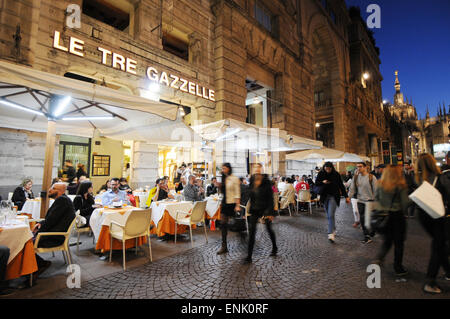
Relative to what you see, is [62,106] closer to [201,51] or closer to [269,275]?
[269,275]

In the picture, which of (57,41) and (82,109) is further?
(57,41)

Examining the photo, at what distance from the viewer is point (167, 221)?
5.35 metres

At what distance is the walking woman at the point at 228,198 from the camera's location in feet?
14.7

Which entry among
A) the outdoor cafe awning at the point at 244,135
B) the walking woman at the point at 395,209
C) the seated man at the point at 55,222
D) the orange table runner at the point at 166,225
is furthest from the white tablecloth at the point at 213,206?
the walking woman at the point at 395,209

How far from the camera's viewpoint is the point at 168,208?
5.38 m

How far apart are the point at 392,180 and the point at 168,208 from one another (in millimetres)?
4547

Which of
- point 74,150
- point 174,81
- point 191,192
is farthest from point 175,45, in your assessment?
point 191,192

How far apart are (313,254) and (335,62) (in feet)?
81.0

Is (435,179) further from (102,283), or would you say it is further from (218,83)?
(218,83)

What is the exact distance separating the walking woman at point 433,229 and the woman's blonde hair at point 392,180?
0.82 ft

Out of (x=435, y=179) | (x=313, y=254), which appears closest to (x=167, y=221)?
(x=313, y=254)

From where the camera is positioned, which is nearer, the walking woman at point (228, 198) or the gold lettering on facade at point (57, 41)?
the walking woman at point (228, 198)

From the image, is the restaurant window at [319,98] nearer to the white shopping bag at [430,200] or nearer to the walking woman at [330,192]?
the walking woman at [330,192]

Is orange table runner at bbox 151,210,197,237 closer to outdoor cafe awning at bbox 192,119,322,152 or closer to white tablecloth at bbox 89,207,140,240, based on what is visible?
white tablecloth at bbox 89,207,140,240
